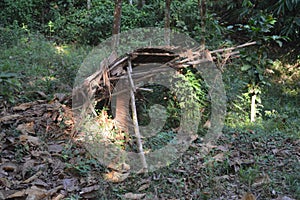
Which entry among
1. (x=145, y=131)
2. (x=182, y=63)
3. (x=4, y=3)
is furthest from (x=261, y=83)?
(x=4, y=3)

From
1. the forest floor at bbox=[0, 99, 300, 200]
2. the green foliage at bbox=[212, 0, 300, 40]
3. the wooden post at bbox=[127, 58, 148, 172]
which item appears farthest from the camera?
the green foliage at bbox=[212, 0, 300, 40]

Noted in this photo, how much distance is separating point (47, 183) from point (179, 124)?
7.49 ft

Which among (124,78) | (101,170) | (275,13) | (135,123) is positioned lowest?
(101,170)

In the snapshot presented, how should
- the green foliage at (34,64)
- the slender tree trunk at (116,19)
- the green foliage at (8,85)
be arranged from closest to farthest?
the green foliage at (8,85)
the green foliage at (34,64)
the slender tree trunk at (116,19)

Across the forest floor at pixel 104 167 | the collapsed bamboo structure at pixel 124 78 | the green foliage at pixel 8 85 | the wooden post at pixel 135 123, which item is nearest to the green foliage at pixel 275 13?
the collapsed bamboo structure at pixel 124 78

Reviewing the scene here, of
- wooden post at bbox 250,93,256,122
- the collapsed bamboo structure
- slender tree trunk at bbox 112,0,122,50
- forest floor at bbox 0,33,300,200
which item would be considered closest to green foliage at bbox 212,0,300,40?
wooden post at bbox 250,93,256,122

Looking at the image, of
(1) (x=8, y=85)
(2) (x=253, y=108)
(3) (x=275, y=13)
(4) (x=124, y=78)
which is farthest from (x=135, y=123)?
(3) (x=275, y=13)

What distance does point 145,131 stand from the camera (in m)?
4.49

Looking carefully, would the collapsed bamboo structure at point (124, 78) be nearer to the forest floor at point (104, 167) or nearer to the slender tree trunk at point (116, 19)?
the forest floor at point (104, 167)

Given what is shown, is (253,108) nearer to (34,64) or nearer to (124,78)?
(124,78)

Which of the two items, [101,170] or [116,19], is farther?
[116,19]

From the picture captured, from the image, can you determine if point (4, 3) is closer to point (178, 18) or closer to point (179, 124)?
point (178, 18)

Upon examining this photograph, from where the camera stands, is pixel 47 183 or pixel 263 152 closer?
pixel 47 183

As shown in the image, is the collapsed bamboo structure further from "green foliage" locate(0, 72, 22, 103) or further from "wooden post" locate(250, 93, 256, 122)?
"wooden post" locate(250, 93, 256, 122)
